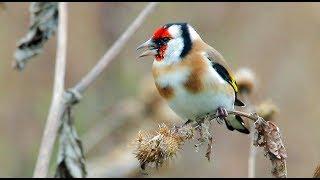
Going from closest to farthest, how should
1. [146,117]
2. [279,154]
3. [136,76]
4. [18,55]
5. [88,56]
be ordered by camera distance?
[279,154], [18,55], [146,117], [136,76], [88,56]

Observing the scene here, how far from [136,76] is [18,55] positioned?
2.69 m

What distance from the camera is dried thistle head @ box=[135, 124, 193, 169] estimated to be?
2852mm

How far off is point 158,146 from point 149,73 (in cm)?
397

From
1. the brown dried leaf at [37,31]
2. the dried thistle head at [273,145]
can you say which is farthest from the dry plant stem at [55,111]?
the dried thistle head at [273,145]

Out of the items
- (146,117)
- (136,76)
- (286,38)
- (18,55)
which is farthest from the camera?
(286,38)

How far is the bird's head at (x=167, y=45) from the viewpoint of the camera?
11.8 ft

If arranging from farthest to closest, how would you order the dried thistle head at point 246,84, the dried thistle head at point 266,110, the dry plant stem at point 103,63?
the dried thistle head at point 246,84
the dried thistle head at point 266,110
the dry plant stem at point 103,63

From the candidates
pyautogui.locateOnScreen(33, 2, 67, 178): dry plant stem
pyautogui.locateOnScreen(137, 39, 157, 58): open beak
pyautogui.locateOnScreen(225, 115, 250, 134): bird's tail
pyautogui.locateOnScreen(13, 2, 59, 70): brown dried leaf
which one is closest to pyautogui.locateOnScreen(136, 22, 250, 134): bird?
pyautogui.locateOnScreen(137, 39, 157, 58): open beak

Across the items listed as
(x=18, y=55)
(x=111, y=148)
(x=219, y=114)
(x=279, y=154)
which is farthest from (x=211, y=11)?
(x=279, y=154)

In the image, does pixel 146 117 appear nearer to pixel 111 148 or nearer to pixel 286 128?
pixel 111 148

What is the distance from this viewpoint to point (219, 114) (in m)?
3.48

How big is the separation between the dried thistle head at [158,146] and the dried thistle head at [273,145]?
290 mm

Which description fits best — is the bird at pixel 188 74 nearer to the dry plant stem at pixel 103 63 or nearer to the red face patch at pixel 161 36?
the red face patch at pixel 161 36

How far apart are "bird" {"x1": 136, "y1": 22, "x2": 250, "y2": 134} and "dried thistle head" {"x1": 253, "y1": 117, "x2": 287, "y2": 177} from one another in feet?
1.84
